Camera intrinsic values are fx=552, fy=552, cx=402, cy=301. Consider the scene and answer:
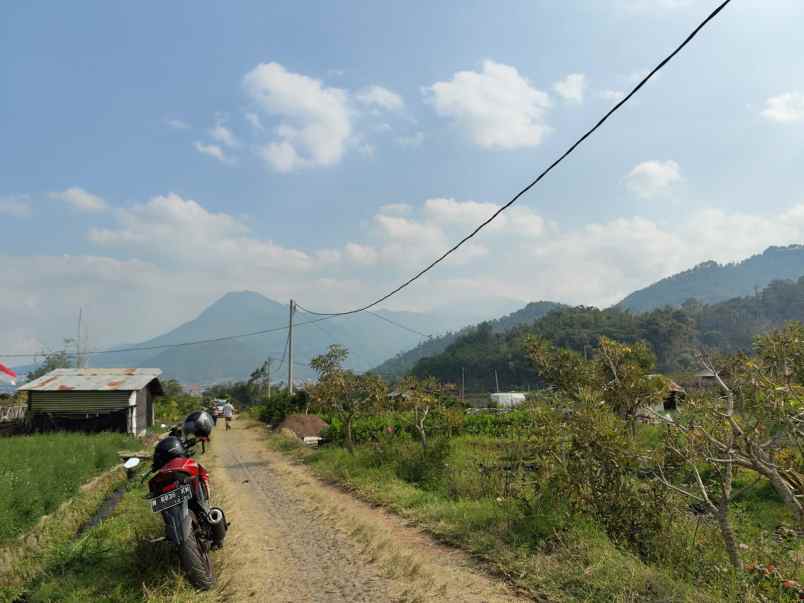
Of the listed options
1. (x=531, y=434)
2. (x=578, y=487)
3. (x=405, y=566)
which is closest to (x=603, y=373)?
(x=531, y=434)

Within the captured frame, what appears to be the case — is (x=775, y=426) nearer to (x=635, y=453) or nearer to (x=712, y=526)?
(x=635, y=453)

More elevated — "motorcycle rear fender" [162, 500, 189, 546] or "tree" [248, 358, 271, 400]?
"motorcycle rear fender" [162, 500, 189, 546]

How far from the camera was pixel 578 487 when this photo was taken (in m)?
6.91

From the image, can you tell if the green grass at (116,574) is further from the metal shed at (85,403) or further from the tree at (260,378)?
the tree at (260,378)

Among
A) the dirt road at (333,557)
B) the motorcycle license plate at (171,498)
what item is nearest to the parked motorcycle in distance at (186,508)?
the motorcycle license plate at (171,498)

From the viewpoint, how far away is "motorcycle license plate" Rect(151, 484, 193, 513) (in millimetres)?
5797

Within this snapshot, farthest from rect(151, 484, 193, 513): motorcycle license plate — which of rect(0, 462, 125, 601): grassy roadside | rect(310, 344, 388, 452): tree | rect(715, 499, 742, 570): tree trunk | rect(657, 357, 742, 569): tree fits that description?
rect(310, 344, 388, 452): tree

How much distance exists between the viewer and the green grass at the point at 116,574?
18.5ft

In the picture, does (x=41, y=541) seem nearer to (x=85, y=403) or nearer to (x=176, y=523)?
(x=176, y=523)

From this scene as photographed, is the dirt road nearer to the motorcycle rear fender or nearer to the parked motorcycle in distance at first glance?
the parked motorcycle in distance

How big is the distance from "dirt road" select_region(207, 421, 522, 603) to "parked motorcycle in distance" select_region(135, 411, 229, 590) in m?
0.39

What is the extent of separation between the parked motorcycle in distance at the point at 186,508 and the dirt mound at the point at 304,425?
70.3 ft

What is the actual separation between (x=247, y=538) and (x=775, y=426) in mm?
6767

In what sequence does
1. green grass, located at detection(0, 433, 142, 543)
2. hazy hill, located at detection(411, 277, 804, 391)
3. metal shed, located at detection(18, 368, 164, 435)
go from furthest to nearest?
hazy hill, located at detection(411, 277, 804, 391), metal shed, located at detection(18, 368, 164, 435), green grass, located at detection(0, 433, 142, 543)
